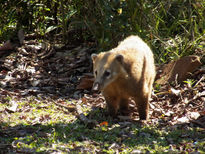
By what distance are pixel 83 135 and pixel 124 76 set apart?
112 centimetres

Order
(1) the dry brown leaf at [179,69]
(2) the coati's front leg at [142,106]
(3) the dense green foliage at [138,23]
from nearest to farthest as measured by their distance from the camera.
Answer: (2) the coati's front leg at [142,106], (1) the dry brown leaf at [179,69], (3) the dense green foliage at [138,23]

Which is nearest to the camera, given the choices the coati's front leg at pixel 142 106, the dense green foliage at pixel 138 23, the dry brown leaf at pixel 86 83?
the coati's front leg at pixel 142 106

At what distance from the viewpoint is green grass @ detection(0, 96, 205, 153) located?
4090 millimetres

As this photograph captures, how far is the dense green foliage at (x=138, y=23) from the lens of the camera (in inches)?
277

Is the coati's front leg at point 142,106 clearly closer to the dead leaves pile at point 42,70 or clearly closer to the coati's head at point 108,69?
the coati's head at point 108,69

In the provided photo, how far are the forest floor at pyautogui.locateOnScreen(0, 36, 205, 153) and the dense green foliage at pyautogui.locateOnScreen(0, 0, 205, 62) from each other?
2.21 feet

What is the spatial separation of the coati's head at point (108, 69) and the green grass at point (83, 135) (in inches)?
27.9

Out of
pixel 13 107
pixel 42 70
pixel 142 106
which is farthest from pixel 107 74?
pixel 42 70

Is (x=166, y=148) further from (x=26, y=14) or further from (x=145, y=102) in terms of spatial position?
(x=26, y=14)

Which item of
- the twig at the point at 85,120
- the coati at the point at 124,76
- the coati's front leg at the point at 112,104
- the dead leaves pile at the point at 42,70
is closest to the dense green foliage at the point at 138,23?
the dead leaves pile at the point at 42,70

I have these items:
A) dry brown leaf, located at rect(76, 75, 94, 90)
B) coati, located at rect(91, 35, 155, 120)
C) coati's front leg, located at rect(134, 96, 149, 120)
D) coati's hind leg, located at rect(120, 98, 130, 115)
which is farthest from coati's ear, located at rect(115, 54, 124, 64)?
dry brown leaf, located at rect(76, 75, 94, 90)

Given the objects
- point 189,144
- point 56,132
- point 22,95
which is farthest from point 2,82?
point 189,144

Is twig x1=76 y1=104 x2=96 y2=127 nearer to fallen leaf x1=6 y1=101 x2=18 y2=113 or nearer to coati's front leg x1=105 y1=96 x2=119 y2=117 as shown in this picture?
coati's front leg x1=105 y1=96 x2=119 y2=117

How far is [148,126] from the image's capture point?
199 inches
